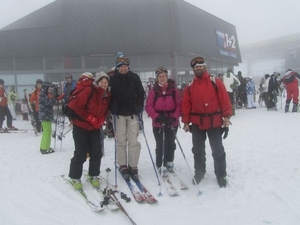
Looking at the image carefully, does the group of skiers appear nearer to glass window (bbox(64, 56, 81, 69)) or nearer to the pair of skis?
the pair of skis

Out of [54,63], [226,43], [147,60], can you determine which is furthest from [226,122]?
[226,43]

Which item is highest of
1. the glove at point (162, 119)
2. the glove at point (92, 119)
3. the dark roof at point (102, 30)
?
the dark roof at point (102, 30)

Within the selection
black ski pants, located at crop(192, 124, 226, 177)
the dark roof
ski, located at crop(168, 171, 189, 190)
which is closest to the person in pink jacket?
ski, located at crop(168, 171, 189, 190)

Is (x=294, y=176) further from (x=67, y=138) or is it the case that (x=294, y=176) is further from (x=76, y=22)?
(x=76, y=22)

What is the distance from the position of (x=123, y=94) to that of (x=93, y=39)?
548 inches

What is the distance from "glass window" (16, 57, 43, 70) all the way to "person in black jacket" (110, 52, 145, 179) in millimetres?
15235

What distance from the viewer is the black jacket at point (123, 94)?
451 cm

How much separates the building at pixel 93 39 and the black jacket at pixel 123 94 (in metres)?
13.5

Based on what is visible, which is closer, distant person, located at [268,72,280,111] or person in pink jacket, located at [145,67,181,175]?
person in pink jacket, located at [145,67,181,175]

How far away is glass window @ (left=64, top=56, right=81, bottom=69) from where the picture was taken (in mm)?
17797

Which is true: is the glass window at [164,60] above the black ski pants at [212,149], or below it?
above

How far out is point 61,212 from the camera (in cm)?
361

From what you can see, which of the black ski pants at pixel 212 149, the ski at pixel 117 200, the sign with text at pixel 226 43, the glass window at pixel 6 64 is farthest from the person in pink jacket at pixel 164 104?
the sign with text at pixel 226 43

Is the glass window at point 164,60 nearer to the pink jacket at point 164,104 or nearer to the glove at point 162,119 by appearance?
the pink jacket at point 164,104
